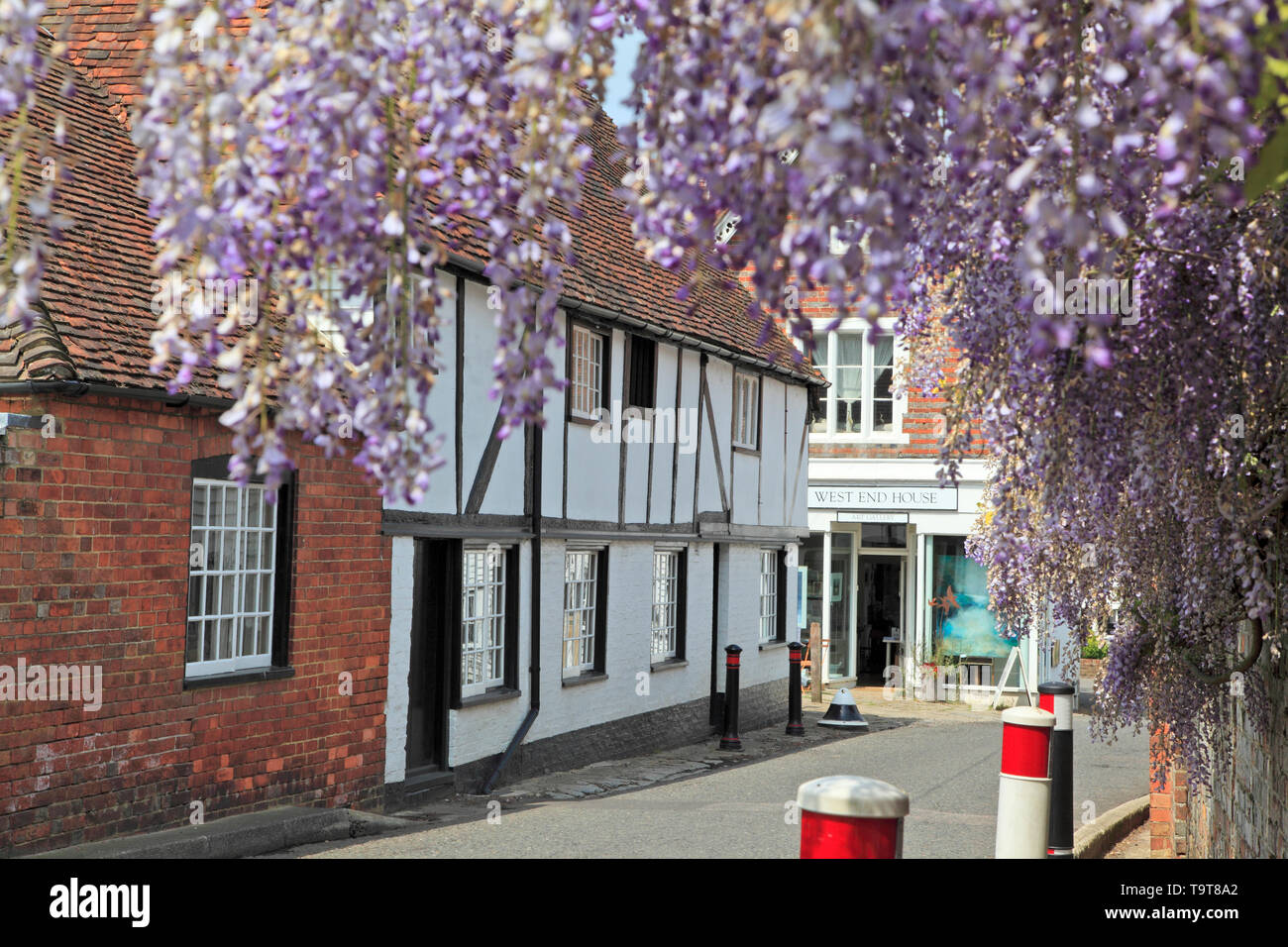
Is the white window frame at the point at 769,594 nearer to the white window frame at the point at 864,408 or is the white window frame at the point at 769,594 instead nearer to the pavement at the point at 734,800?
the pavement at the point at 734,800

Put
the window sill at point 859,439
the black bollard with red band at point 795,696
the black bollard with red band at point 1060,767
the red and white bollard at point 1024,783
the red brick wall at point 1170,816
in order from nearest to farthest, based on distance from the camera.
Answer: the red and white bollard at point 1024,783
the black bollard with red band at point 1060,767
the red brick wall at point 1170,816
the black bollard with red band at point 795,696
the window sill at point 859,439

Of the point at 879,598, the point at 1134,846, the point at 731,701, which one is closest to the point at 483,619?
the point at 731,701

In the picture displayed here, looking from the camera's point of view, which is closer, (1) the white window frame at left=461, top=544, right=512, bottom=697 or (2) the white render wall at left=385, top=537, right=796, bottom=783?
(2) the white render wall at left=385, top=537, right=796, bottom=783

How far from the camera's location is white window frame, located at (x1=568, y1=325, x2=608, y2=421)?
1420cm

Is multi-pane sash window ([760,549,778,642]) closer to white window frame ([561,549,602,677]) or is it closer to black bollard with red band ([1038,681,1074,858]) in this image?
white window frame ([561,549,602,677])

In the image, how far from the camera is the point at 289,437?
9.96 m

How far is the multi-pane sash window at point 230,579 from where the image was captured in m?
9.41

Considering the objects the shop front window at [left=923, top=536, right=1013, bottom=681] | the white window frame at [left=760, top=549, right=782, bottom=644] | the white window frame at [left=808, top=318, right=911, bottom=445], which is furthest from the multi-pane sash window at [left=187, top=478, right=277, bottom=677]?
the shop front window at [left=923, top=536, right=1013, bottom=681]

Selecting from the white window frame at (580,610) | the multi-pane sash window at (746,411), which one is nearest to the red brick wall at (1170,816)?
the white window frame at (580,610)

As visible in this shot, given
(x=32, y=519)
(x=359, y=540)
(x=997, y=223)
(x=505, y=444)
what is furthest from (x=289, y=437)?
(x=997, y=223)

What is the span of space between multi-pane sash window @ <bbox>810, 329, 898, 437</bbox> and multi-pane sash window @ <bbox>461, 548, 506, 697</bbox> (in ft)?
37.6

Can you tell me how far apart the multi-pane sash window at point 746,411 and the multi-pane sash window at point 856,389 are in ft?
13.9

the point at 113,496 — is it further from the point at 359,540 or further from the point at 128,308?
the point at 359,540

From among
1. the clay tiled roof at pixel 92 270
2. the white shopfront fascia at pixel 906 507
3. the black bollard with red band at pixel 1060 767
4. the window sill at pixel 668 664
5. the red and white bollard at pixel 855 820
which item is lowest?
the window sill at pixel 668 664
